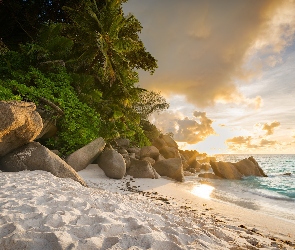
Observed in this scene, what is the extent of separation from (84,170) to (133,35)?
11.7 m

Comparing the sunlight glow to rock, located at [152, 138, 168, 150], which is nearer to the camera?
the sunlight glow

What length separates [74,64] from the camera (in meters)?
14.0

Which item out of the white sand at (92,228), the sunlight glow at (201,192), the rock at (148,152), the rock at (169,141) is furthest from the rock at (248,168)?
the white sand at (92,228)

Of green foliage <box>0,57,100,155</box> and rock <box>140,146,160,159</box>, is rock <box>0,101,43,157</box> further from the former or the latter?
Result: rock <box>140,146,160,159</box>

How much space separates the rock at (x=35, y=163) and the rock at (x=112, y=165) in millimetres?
2553

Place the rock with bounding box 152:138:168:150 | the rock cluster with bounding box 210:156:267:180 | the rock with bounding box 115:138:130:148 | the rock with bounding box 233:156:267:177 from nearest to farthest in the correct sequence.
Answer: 1. the rock with bounding box 115:138:130:148
2. the rock cluster with bounding box 210:156:267:180
3. the rock with bounding box 233:156:267:177
4. the rock with bounding box 152:138:168:150

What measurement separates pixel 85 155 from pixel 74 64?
7.51 metres

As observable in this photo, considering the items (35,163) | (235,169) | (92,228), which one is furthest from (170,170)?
(235,169)

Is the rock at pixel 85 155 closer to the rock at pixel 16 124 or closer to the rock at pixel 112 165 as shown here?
the rock at pixel 112 165

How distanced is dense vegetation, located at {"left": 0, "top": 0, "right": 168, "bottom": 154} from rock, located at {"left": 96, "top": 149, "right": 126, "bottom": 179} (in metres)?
1.48

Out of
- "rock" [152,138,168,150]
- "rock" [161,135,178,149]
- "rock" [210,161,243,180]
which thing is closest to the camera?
"rock" [210,161,243,180]

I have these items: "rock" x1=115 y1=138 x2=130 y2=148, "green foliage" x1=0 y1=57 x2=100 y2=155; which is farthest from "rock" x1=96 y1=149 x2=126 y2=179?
"rock" x1=115 y1=138 x2=130 y2=148

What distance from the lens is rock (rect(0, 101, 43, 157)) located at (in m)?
5.78

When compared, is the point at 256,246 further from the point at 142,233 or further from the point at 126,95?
the point at 126,95
